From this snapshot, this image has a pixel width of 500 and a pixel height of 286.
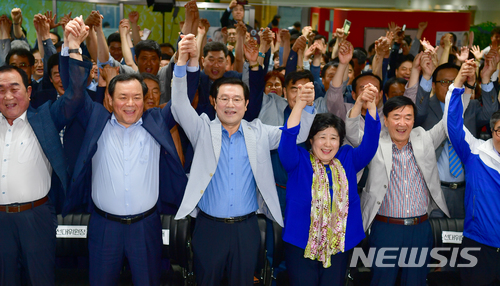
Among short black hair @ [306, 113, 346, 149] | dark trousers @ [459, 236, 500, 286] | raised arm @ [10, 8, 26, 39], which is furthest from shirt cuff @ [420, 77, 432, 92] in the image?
raised arm @ [10, 8, 26, 39]

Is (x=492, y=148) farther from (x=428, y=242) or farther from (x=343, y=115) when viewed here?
(x=343, y=115)

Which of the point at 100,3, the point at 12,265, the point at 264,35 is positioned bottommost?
the point at 12,265

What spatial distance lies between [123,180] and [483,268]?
2.39m

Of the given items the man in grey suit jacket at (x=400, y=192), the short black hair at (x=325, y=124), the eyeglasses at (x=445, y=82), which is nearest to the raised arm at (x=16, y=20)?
the short black hair at (x=325, y=124)

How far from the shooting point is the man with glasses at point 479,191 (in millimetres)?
2936

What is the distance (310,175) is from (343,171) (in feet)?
0.72

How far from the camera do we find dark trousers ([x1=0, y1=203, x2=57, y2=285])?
2.77m

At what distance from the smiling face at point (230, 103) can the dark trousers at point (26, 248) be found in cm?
132

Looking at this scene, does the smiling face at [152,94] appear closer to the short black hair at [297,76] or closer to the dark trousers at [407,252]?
the short black hair at [297,76]

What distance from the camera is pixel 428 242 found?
3.03 meters

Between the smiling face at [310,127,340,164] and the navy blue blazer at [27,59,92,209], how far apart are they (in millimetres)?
1480

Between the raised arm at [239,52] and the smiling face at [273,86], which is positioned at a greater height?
the raised arm at [239,52]

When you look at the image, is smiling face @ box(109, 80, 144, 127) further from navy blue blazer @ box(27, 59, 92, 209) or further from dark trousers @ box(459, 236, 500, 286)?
dark trousers @ box(459, 236, 500, 286)

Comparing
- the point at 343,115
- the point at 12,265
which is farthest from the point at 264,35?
the point at 12,265
